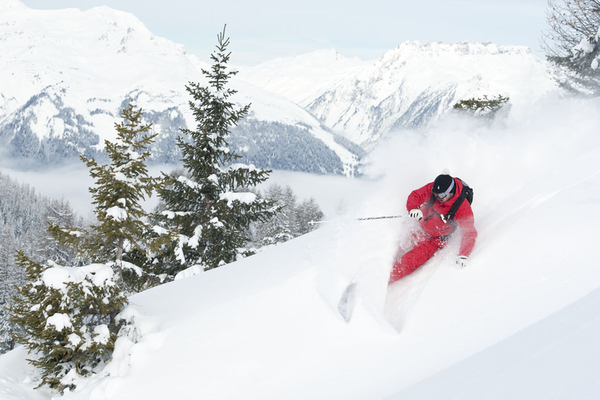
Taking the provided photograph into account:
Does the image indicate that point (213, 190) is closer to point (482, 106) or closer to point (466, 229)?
point (466, 229)

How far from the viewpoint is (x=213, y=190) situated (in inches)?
523

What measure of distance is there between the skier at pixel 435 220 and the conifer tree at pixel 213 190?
743 cm

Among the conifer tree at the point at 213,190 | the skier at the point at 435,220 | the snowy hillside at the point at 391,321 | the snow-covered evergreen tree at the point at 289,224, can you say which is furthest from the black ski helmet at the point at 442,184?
the snow-covered evergreen tree at the point at 289,224

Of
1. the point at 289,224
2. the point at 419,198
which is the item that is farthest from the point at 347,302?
the point at 289,224

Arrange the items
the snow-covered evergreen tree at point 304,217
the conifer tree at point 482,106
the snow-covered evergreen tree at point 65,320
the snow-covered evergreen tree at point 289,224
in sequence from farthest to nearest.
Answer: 1. the snow-covered evergreen tree at point 304,217
2. the snow-covered evergreen tree at point 289,224
3. the conifer tree at point 482,106
4. the snow-covered evergreen tree at point 65,320

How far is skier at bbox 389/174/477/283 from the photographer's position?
608cm

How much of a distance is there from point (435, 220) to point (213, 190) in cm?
852

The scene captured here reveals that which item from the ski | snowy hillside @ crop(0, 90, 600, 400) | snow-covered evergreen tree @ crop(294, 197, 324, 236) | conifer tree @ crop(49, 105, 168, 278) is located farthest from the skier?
snow-covered evergreen tree @ crop(294, 197, 324, 236)

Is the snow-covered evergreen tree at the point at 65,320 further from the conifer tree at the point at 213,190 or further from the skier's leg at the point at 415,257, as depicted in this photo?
the conifer tree at the point at 213,190

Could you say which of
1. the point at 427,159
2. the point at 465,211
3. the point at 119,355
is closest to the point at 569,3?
the point at 427,159

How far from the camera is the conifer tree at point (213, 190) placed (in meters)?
12.9

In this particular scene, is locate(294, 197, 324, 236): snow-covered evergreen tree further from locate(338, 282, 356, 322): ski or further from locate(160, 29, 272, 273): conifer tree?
locate(338, 282, 356, 322): ski

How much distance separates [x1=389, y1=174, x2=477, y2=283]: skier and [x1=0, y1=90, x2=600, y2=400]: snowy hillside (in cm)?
19

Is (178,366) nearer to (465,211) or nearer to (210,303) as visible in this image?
(210,303)
